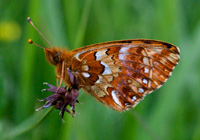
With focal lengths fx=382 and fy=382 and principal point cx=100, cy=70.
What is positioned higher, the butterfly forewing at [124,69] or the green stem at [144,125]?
the butterfly forewing at [124,69]

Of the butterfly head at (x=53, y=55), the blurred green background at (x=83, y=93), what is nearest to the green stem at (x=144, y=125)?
the blurred green background at (x=83, y=93)

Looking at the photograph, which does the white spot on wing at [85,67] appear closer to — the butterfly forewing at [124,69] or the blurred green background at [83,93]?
the butterfly forewing at [124,69]

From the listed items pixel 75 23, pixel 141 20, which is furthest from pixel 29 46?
pixel 141 20

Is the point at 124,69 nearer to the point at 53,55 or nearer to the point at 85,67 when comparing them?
the point at 85,67

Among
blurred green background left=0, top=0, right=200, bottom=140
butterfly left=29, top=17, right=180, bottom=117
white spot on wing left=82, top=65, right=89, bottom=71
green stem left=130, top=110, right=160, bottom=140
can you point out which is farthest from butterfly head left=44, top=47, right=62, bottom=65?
green stem left=130, top=110, right=160, bottom=140

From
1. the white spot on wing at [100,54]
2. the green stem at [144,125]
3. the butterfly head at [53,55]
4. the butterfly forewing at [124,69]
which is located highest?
the butterfly head at [53,55]

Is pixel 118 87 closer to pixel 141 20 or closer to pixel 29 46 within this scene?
pixel 29 46

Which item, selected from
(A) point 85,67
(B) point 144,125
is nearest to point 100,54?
(A) point 85,67

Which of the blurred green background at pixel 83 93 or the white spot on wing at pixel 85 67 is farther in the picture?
the blurred green background at pixel 83 93
